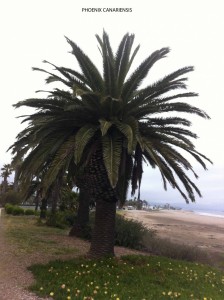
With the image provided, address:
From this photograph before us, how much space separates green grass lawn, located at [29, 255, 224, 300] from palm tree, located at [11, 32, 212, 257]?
128cm

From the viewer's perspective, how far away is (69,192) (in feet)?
101

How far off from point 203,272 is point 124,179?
3.46m

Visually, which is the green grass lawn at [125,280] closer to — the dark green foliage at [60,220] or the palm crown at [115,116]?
the palm crown at [115,116]

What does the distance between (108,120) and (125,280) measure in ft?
14.5

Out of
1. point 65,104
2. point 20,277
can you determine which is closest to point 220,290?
point 20,277

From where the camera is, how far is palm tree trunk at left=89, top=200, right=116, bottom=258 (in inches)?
409

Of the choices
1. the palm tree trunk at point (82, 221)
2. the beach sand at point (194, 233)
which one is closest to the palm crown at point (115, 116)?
the palm tree trunk at point (82, 221)

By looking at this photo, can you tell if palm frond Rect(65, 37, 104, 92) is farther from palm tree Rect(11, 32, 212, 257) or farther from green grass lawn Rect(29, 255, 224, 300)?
green grass lawn Rect(29, 255, 224, 300)

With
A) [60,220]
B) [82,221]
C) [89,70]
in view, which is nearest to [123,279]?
[89,70]

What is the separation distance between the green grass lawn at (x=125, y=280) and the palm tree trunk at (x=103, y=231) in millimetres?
440

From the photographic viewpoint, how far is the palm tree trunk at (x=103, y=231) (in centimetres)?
1038

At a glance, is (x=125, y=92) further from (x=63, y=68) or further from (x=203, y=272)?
(x=203, y=272)

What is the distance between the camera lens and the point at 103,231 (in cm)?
1046

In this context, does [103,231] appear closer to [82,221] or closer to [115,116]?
[115,116]
